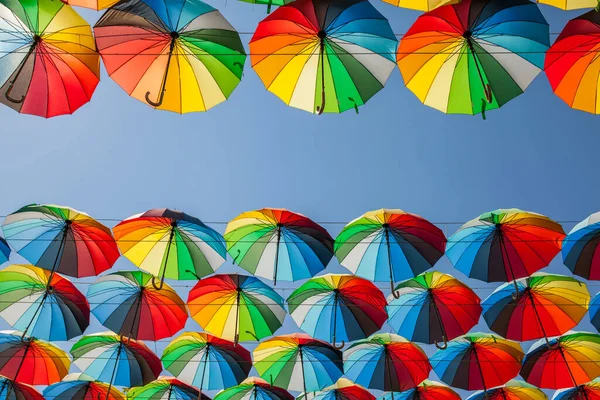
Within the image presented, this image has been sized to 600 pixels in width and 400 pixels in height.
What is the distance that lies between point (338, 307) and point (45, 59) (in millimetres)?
6846

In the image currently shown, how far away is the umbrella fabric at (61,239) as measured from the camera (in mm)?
9875

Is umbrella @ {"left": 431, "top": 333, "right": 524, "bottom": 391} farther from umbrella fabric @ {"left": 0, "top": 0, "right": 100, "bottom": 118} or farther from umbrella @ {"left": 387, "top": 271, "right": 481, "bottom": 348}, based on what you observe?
umbrella fabric @ {"left": 0, "top": 0, "right": 100, "bottom": 118}

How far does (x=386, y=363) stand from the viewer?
12383mm

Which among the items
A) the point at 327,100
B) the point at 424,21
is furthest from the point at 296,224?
the point at 424,21

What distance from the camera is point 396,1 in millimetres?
7223

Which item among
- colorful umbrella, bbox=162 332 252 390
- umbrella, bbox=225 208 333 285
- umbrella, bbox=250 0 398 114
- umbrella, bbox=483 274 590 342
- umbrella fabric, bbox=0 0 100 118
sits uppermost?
umbrella, bbox=250 0 398 114

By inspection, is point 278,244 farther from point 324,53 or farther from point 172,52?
point 172,52

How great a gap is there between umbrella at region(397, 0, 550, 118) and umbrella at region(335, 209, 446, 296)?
8.13ft

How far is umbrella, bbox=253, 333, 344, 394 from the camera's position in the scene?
12172 mm

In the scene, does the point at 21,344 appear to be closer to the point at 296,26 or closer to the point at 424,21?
the point at 296,26

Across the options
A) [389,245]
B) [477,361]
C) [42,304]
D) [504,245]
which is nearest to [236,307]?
[389,245]

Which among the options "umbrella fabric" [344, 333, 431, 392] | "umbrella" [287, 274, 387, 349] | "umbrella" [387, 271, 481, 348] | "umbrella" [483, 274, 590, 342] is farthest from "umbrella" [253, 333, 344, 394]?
"umbrella" [483, 274, 590, 342]

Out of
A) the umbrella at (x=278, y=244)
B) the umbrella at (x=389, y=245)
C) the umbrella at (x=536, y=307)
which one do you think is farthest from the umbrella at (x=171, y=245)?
the umbrella at (x=536, y=307)

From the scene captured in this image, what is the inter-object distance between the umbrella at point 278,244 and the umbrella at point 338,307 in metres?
0.78
